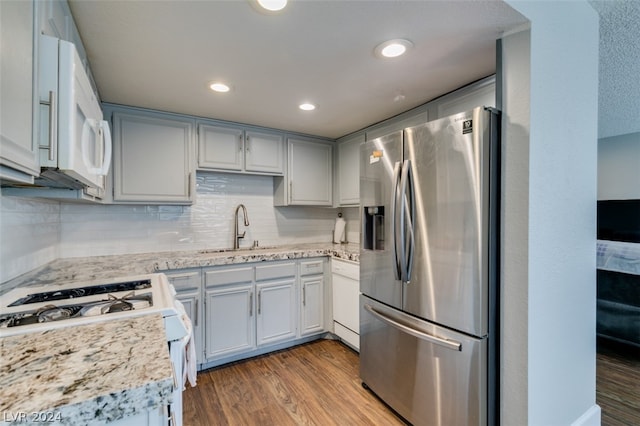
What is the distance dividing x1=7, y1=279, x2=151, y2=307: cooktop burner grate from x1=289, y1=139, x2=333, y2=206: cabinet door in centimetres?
181

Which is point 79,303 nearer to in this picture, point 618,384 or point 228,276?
point 228,276

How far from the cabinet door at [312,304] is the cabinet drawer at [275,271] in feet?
0.51

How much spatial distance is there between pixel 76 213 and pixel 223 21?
2.03 meters

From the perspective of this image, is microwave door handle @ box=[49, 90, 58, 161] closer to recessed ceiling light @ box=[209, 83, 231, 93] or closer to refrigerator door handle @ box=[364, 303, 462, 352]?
recessed ceiling light @ box=[209, 83, 231, 93]

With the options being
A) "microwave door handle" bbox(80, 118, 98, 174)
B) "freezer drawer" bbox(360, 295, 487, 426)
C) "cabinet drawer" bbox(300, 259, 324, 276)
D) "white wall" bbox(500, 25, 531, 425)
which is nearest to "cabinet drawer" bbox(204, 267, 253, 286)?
"cabinet drawer" bbox(300, 259, 324, 276)

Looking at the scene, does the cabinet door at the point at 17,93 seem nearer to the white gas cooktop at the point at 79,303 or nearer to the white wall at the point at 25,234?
the white gas cooktop at the point at 79,303

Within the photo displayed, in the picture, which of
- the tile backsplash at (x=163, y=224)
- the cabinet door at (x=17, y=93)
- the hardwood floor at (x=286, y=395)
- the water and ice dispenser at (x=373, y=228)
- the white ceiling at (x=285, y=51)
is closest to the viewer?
the cabinet door at (x=17, y=93)

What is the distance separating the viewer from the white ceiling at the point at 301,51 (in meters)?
1.26

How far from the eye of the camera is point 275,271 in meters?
2.59

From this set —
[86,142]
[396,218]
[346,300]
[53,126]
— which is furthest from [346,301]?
[53,126]

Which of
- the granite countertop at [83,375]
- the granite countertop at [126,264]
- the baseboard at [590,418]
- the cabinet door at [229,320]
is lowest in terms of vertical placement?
the baseboard at [590,418]

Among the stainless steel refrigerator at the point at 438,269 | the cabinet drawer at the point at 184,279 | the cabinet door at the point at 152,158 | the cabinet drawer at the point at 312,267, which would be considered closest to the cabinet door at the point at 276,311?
the cabinet drawer at the point at 312,267

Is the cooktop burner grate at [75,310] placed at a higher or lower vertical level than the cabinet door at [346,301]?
higher

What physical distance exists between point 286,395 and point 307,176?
2.03m
